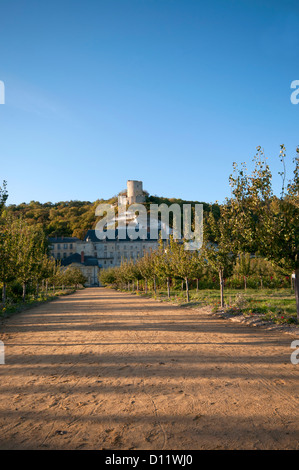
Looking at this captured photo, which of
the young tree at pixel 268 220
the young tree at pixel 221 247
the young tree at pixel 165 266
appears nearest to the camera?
the young tree at pixel 268 220

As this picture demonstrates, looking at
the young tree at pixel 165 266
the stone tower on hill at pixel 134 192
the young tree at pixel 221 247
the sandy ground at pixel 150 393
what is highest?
the stone tower on hill at pixel 134 192

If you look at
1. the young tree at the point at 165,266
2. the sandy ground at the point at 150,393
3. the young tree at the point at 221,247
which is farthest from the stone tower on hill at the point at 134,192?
the sandy ground at the point at 150,393

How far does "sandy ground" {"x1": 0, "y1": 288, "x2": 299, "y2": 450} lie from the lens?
4.04 m

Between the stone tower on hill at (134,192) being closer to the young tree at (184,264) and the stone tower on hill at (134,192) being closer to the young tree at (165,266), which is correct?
the young tree at (165,266)

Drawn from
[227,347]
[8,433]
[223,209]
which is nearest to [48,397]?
[8,433]

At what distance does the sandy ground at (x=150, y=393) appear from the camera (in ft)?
13.2

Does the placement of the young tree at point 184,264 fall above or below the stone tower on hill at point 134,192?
below

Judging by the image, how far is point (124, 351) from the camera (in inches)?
352

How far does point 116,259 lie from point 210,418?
116342 millimetres

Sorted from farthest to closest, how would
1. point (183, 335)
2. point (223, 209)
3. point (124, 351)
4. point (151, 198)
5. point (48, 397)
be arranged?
point (151, 198) → point (223, 209) → point (183, 335) → point (124, 351) → point (48, 397)

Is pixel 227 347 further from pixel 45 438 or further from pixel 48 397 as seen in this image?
pixel 45 438

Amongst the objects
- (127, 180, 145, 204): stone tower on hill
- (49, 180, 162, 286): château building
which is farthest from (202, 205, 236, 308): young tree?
(127, 180, 145, 204): stone tower on hill

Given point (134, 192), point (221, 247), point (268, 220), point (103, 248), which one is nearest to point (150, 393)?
point (268, 220)

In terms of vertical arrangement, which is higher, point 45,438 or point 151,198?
point 151,198
